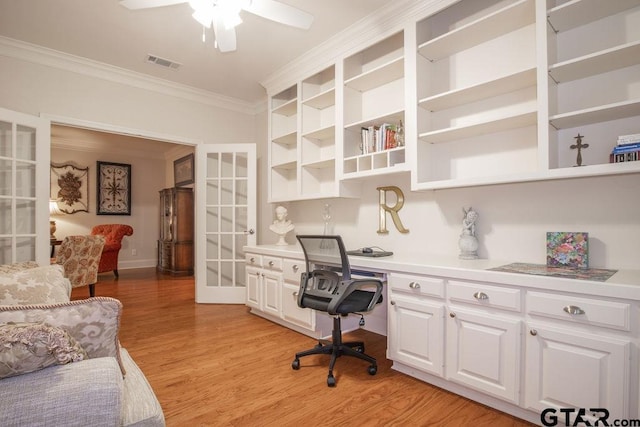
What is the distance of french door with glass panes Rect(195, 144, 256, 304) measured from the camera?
4.25 metres

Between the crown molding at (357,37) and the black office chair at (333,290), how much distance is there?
68.3 inches

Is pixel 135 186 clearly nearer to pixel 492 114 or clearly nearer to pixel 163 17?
pixel 163 17

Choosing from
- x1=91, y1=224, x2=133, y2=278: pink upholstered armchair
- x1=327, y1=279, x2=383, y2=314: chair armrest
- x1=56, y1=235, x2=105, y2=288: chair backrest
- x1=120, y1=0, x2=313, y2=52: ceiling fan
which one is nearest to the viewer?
x1=120, y1=0, x2=313, y2=52: ceiling fan

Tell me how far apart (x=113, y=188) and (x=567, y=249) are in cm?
759

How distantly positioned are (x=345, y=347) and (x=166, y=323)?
6.48 feet

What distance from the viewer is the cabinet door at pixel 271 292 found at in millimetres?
3262

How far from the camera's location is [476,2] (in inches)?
97.4

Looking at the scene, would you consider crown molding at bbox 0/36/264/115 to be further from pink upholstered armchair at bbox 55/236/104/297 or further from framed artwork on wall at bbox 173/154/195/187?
framed artwork on wall at bbox 173/154/195/187

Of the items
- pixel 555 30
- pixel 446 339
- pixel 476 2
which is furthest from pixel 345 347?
pixel 476 2

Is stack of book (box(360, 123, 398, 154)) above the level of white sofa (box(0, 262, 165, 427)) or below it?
above

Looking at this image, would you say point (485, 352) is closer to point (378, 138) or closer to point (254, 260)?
point (378, 138)

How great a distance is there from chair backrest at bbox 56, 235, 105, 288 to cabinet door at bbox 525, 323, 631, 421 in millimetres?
4917

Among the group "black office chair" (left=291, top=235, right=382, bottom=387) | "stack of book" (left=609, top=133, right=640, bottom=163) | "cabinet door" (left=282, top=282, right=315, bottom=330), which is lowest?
"cabinet door" (left=282, top=282, right=315, bottom=330)

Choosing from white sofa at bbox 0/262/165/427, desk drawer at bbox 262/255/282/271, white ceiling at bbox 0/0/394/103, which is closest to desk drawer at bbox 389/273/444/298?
desk drawer at bbox 262/255/282/271
